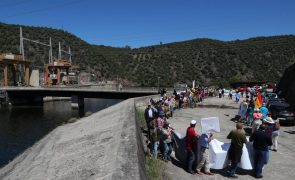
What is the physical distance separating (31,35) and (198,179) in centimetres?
16080

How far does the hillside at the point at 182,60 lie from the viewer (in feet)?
422

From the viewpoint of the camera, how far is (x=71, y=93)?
75.2 metres

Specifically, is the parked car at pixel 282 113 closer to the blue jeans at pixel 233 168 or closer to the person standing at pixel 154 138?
the person standing at pixel 154 138

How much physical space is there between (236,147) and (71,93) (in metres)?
64.3

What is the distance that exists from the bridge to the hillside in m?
43.3

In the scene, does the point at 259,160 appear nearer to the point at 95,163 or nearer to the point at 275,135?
the point at 275,135

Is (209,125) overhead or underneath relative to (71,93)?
overhead

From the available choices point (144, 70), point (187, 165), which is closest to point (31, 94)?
point (144, 70)

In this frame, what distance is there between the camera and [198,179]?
42.9 ft

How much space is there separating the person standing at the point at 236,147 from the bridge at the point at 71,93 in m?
54.0

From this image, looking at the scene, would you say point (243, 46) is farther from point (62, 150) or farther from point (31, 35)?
point (62, 150)

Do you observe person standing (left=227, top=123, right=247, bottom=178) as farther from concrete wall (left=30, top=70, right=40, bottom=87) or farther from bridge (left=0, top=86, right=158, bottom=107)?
concrete wall (left=30, top=70, right=40, bottom=87)

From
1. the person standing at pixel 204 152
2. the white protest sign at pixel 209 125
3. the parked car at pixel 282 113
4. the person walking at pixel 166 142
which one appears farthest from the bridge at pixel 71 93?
the person standing at pixel 204 152

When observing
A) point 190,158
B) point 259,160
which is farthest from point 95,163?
point 259,160
